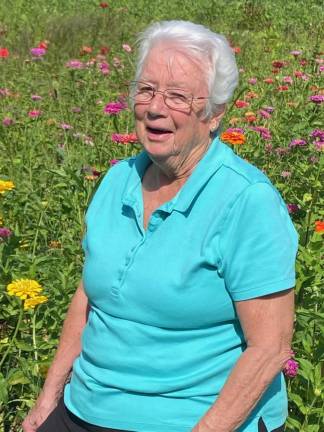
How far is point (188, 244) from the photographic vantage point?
190 cm

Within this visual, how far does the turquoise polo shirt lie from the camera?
1.82 metres

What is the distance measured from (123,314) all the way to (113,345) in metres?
0.09

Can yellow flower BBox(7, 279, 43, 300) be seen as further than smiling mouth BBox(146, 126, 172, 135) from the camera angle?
Yes

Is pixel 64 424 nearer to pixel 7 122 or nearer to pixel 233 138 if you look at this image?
pixel 233 138

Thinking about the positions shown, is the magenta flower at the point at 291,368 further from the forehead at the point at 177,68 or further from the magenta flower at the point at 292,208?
the magenta flower at the point at 292,208

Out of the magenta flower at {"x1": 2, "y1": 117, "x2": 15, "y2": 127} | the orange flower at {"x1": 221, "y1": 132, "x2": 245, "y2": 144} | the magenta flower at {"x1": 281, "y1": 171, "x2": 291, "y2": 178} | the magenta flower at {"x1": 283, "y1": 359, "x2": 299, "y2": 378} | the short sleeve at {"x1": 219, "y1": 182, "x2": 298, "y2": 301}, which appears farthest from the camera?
the magenta flower at {"x1": 2, "y1": 117, "x2": 15, "y2": 127}

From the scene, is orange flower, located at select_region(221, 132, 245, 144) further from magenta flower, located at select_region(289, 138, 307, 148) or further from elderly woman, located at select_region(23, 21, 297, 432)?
elderly woman, located at select_region(23, 21, 297, 432)

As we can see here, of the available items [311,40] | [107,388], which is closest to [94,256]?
[107,388]

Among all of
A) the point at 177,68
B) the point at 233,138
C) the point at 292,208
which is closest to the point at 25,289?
the point at 177,68

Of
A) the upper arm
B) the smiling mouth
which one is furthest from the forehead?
the upper arm

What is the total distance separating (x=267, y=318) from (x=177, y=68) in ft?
2.15

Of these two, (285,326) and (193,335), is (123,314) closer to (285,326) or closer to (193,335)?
(193,335)

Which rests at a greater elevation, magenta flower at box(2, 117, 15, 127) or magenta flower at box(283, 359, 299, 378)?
magenta flower at box(283, 359, 299, 378)

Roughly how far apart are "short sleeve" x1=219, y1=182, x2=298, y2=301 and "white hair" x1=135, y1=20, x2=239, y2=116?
0.30 meters
